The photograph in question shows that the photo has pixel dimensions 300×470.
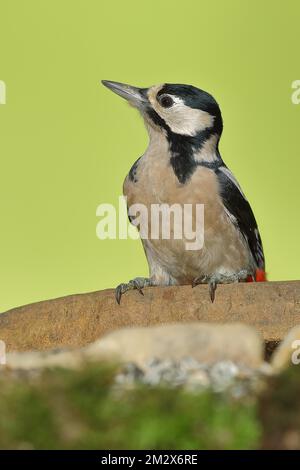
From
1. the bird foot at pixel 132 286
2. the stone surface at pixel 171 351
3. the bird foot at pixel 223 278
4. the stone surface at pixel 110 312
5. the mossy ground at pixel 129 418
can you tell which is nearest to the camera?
the mossy ground at pixel 129 418

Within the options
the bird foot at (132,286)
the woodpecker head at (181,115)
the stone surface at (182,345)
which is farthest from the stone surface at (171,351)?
the woodpecker head at (181,115)

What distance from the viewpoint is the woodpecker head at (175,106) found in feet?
8.11

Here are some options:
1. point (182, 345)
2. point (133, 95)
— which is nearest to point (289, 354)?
point (182, 345)

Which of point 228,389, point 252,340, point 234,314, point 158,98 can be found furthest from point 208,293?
point 158,98

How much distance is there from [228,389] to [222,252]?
4.45ft

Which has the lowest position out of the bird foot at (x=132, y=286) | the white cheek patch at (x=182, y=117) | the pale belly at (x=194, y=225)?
the bird foot at (x=132, y=286)

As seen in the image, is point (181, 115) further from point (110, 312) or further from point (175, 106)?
point (110, 312)

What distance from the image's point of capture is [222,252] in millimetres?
2420

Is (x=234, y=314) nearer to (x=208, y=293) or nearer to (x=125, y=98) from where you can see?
(x=208, y=293)

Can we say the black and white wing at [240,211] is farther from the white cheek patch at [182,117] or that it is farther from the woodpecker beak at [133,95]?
the woodpecker beak at [133,95]

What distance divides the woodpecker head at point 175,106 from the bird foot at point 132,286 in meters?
0.45
